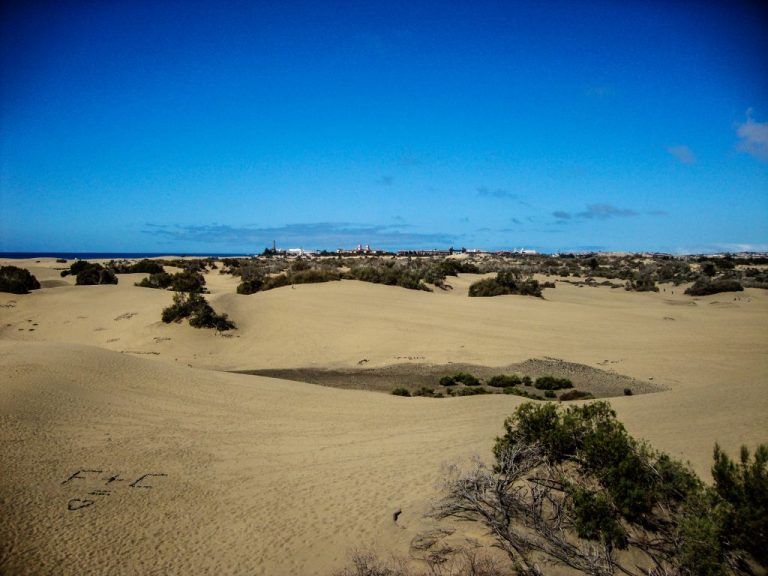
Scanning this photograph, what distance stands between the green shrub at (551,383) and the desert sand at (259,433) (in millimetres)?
2409

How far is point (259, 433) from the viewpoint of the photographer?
8641 mm

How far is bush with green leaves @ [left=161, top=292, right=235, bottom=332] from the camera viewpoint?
19.6 m

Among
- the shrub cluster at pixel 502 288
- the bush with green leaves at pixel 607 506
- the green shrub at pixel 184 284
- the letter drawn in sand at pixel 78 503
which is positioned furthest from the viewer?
the shrub cluster at pixel 502 288

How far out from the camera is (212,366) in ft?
53.7

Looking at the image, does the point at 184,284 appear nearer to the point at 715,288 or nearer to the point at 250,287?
the point at 250,287

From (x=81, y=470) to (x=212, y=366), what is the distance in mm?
10342

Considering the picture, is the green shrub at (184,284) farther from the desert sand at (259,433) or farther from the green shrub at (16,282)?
the desert sand at (259,433)

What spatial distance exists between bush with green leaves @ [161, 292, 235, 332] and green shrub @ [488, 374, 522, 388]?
11239 mm

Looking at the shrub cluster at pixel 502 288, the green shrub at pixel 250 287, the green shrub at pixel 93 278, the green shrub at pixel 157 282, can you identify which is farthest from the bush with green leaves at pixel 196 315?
the shrub cluster at pixel 502 288

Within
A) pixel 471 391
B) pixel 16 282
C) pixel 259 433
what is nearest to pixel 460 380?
pixel 471 391

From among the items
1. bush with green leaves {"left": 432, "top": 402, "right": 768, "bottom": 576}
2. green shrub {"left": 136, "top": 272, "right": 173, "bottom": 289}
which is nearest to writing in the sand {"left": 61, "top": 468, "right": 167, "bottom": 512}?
bush with green leaves {"left": 432, "top": 402, "right": 768, "bottom": 576}

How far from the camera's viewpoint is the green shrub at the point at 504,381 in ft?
44.4

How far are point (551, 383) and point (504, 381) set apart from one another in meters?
1.23

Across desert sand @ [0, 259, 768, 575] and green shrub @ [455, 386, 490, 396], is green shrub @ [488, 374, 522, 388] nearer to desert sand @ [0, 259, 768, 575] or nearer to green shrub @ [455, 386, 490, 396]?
green shrub @ [455, 386, 490, 396]
